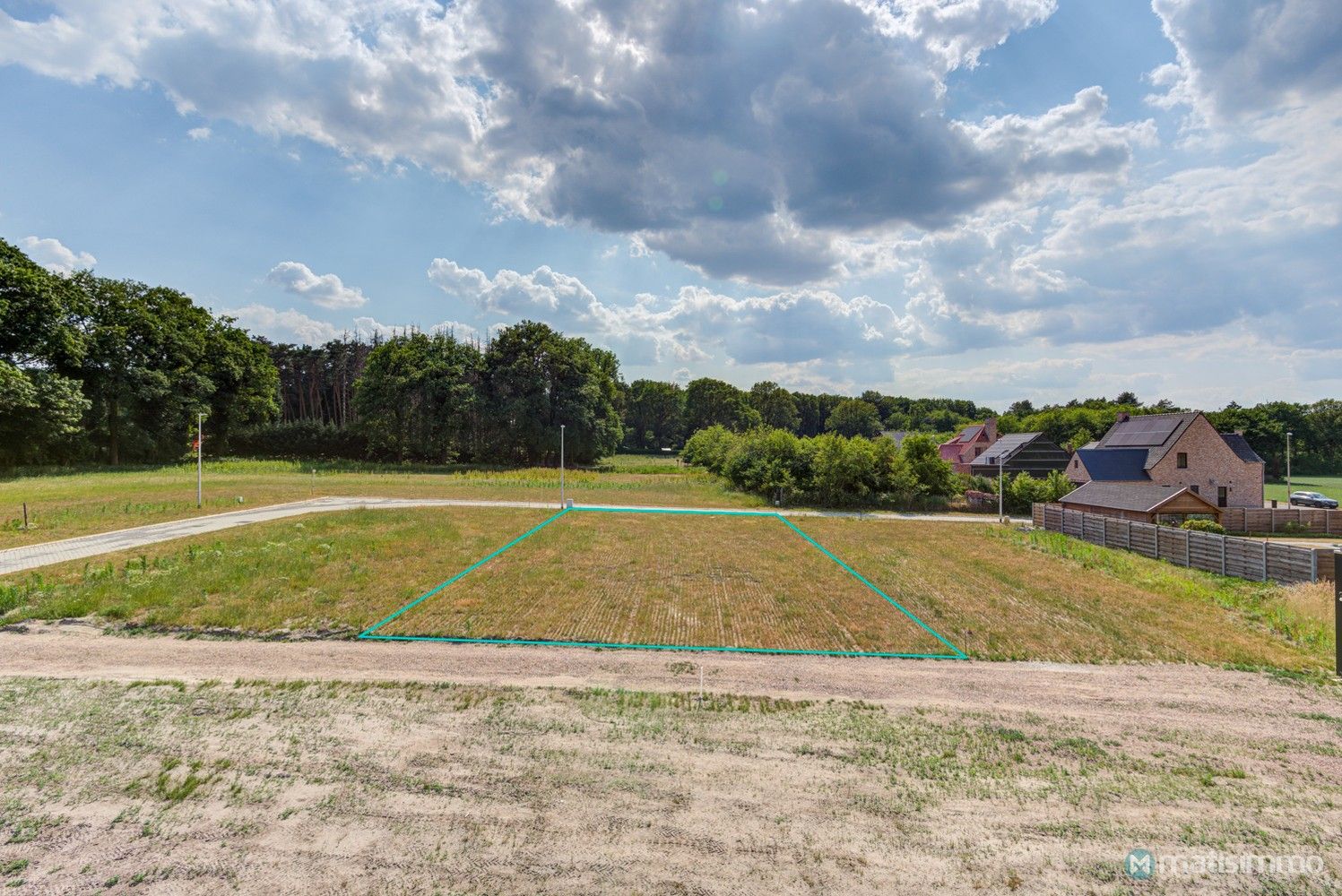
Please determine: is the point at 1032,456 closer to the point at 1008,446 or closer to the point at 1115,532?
the point at 1008,446

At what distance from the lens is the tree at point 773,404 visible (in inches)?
4181

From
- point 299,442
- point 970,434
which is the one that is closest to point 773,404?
point 970,434

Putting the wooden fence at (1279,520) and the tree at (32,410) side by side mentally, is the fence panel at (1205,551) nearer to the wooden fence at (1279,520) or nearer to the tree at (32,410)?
the wooden fence at (1279,520)

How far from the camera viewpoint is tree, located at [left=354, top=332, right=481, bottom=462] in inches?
2144

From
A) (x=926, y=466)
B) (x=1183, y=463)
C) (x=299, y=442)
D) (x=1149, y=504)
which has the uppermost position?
(x=299, y=442)

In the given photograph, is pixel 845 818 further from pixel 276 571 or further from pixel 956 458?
pixel 956 458

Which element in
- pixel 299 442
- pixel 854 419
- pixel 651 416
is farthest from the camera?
pixel 854 419

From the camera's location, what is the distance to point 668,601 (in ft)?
41.3

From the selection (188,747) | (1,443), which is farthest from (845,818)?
(1,443)

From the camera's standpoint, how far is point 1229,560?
16375 millimetres

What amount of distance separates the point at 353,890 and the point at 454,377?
2203 inches

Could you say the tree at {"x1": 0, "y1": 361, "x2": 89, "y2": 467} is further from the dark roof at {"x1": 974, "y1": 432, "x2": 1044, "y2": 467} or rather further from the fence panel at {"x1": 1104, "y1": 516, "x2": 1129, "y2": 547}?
the dark roof at {"x1": 974, "y1": 432, "x2": 1044, "y2": 467}

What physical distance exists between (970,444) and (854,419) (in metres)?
56.8

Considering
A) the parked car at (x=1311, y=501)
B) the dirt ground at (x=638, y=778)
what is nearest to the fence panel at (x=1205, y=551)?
the dirt ground at (x=638, y=778)
